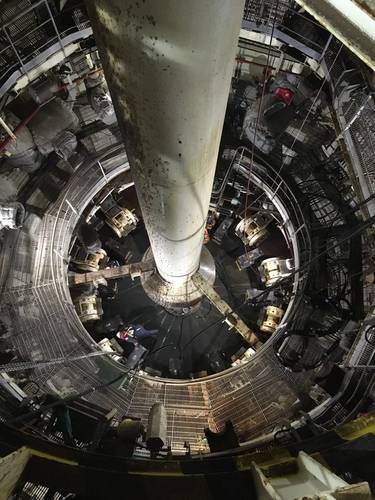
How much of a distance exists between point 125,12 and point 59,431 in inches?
323

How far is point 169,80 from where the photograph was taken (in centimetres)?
344

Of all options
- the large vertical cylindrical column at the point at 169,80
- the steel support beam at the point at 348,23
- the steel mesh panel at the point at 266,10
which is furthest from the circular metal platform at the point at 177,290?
Result: the steel support beam at the point at 348,23

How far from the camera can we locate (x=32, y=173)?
11.8m

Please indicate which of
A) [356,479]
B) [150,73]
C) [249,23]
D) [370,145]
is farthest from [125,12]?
[249,23]

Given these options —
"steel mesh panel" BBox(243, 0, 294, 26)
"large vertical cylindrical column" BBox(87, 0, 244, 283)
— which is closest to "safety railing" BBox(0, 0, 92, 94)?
"steel mesh panel" BBox(243, 0, 294, 26)

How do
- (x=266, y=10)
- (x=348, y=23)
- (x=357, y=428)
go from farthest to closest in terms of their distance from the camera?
(x=266, y=10)
(x=357, y=428)
(x=348, y=23)

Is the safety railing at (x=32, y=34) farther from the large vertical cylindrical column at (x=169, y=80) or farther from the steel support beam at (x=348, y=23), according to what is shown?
the steel support beam at (x=348, y=23)

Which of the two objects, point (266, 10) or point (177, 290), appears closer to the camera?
point (266, 10)

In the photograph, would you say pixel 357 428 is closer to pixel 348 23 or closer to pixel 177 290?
pixel 348 23

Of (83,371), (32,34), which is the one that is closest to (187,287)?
(83,371)

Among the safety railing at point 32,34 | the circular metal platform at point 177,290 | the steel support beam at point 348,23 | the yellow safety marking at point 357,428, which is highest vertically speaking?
the safety railing at point 32,34

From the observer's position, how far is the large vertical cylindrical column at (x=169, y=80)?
287cm

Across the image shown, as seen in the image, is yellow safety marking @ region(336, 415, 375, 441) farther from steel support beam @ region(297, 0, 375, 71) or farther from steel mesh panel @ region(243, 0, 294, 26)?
steel mesh panel @ region(243, 0, 294, 26)

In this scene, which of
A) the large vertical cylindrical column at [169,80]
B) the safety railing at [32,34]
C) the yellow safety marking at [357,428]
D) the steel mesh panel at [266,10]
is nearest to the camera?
the large vertical cylindrical column at [169,80]
